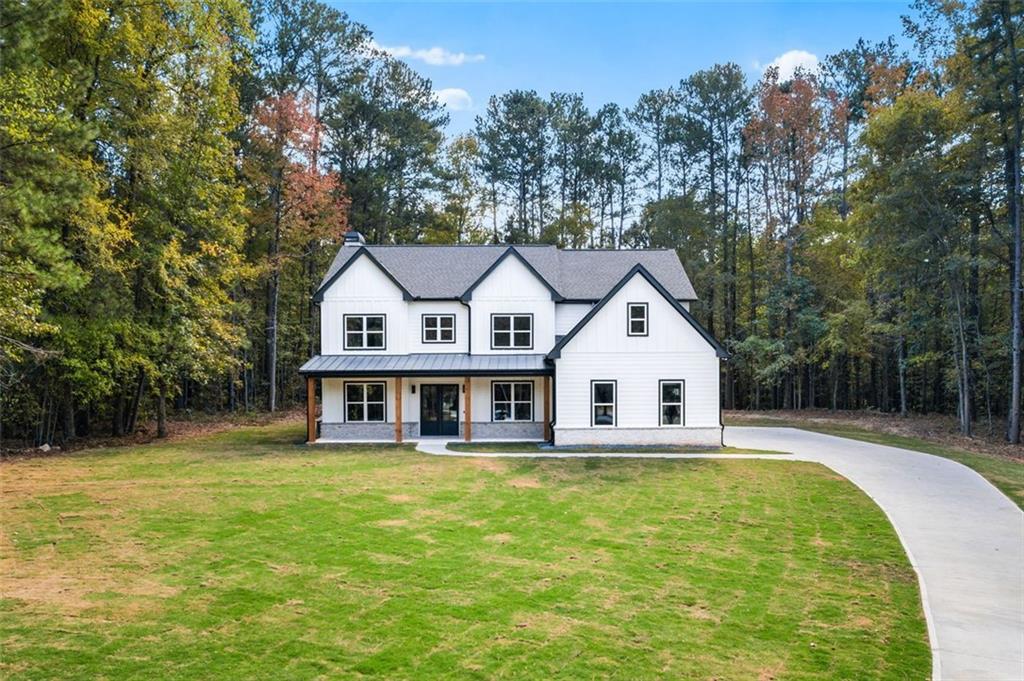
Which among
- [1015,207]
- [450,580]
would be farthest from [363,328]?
[1015,207]

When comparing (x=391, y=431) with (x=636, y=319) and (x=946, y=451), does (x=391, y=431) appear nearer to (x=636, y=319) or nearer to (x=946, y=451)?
(x=636, y=319)

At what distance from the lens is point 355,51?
34.0m

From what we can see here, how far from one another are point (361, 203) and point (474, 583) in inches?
1267

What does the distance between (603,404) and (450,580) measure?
1316 centimetres

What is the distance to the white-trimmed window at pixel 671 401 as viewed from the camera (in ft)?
66.2

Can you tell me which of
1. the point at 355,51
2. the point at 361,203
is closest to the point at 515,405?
the point at 361,203

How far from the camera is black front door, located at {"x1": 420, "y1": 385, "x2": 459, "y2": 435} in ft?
74.3

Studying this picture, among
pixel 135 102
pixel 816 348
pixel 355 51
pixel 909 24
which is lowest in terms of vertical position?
pixel 816 348

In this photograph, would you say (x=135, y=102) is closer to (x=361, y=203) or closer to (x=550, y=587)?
(x=361, y=203)

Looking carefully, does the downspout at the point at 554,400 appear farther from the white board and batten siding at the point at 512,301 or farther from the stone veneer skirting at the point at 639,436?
the white board and batten siding at the point at 512,301

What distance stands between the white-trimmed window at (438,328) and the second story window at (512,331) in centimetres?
163

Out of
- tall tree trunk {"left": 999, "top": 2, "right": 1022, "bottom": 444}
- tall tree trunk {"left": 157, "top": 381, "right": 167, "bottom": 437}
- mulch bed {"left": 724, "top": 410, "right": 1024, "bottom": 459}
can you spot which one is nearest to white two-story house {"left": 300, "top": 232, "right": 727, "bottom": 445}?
tall tree trunk {"left": 157, "top": 381, "right": 167, "bottom": 437}

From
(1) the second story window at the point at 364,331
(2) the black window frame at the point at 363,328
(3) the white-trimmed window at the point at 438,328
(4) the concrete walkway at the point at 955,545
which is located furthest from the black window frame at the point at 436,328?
(4) the concrete walkway at the point at 955,545

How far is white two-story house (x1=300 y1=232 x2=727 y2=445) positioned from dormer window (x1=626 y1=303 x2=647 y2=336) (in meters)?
0.03
